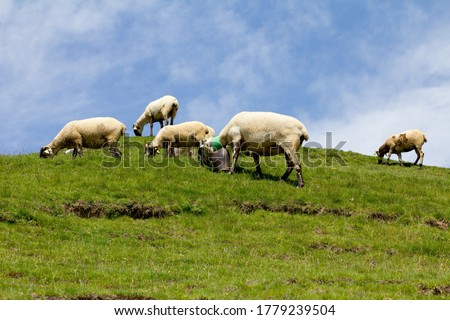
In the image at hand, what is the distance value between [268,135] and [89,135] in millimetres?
10077

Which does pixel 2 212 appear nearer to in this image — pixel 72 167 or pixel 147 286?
pixel 72 167

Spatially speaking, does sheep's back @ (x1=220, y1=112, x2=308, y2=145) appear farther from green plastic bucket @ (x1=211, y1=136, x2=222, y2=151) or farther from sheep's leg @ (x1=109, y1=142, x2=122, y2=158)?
sheep's leg @ (x1=109, y1=142, x2=122, y2=158)

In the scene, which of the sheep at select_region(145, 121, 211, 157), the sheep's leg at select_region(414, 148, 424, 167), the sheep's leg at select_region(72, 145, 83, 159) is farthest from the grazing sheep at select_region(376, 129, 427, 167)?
the sheep's leg at select_region(72, 145, 83, 159)

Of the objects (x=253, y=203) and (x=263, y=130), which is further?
(x=263, y=130)

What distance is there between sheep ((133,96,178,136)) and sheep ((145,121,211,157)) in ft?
34.1

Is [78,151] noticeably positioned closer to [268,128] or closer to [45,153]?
[45,153]

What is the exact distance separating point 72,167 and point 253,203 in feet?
29.3

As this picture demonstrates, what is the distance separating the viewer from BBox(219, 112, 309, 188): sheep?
28.2m

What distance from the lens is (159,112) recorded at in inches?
1768

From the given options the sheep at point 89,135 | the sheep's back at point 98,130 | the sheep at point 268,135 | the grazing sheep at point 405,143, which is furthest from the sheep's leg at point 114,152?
the grazing sheep at point 405,143

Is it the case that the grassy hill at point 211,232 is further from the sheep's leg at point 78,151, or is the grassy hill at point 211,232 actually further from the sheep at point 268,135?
the sheep's leg at point 78,151

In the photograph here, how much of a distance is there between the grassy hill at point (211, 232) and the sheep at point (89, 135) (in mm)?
1436

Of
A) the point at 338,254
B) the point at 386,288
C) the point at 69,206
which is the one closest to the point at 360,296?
the point at 386,288

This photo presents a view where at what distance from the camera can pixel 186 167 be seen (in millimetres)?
28859
